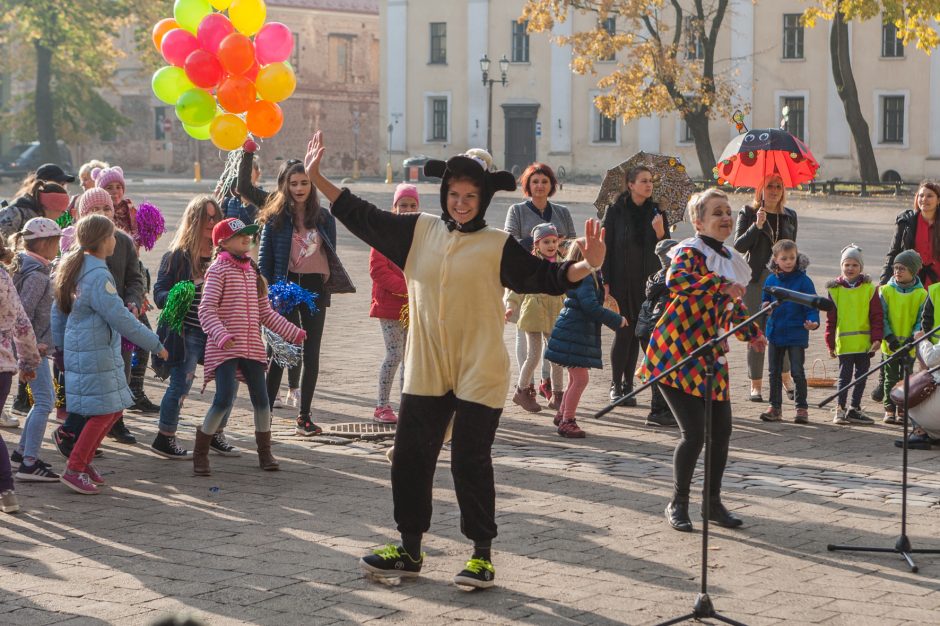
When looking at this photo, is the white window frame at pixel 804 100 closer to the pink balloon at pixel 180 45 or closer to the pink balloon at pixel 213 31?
the pink balloon at pixel 180 45

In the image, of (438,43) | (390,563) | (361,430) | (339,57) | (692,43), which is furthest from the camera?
(339,57)

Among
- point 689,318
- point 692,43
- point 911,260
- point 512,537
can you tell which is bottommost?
point 512,537

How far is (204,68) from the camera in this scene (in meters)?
10.8

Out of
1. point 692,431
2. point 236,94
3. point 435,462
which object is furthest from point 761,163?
point 435,462

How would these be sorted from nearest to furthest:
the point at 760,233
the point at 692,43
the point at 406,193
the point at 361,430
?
the point at 406,193 < the point at 361,430 < the point at 760,233 < the point at 692,43

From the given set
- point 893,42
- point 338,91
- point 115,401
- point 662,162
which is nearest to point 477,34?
point 338,91

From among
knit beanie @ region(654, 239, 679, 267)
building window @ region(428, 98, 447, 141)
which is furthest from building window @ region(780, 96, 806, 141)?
knit beanie @ region(654, 239, 679, 267)

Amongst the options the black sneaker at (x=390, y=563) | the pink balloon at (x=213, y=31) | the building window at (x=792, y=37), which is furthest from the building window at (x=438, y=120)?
the black sneaker at (x=390, y=563)

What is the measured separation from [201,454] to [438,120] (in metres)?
57.0

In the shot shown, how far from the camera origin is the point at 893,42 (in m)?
54.6

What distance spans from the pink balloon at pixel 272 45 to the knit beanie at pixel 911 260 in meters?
4.72

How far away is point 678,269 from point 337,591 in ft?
8.26

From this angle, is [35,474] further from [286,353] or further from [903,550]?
[903,550]

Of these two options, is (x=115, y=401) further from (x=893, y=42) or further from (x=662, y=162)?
(x=893, y=42)
